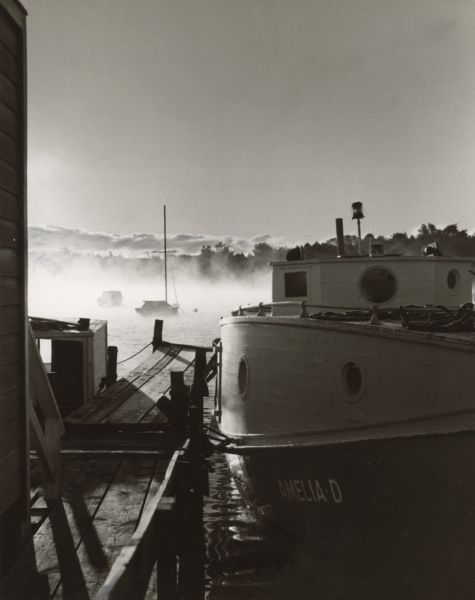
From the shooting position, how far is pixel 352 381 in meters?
7.29

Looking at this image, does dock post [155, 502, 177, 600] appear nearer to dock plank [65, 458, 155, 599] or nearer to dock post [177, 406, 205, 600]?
dock plank [65, 458, 155, 599]

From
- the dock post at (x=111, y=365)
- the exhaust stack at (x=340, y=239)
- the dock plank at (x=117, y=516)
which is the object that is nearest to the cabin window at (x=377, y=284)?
the exhaust stack at (x=340, y=239)

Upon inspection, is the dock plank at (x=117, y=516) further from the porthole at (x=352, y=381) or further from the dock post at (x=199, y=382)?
the dock post at (x=199, y=382)

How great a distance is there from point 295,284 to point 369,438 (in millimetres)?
5254

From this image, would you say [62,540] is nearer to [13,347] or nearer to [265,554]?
[13,347]

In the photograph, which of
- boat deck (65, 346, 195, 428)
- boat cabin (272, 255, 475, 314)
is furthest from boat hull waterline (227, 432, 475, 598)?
boat deck (65, 346, 195, 428)

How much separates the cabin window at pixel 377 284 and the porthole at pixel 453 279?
1340mm

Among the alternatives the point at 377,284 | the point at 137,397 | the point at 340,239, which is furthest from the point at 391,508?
the point at 137,397

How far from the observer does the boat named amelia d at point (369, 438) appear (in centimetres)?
616

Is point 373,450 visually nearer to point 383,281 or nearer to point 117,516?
point 117,516

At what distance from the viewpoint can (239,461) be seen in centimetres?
1074

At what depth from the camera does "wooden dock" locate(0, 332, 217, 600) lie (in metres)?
4.76

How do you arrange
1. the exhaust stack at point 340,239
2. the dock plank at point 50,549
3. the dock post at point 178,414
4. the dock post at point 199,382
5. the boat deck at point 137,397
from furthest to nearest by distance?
the dock post at point 199,382, the exhaust stack at point 340,239, the boat deck at point 137,397, the dock post at point 178,414, the dock plank at point 50,549

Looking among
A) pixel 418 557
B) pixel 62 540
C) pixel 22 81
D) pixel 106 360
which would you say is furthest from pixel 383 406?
pixel 106 360
